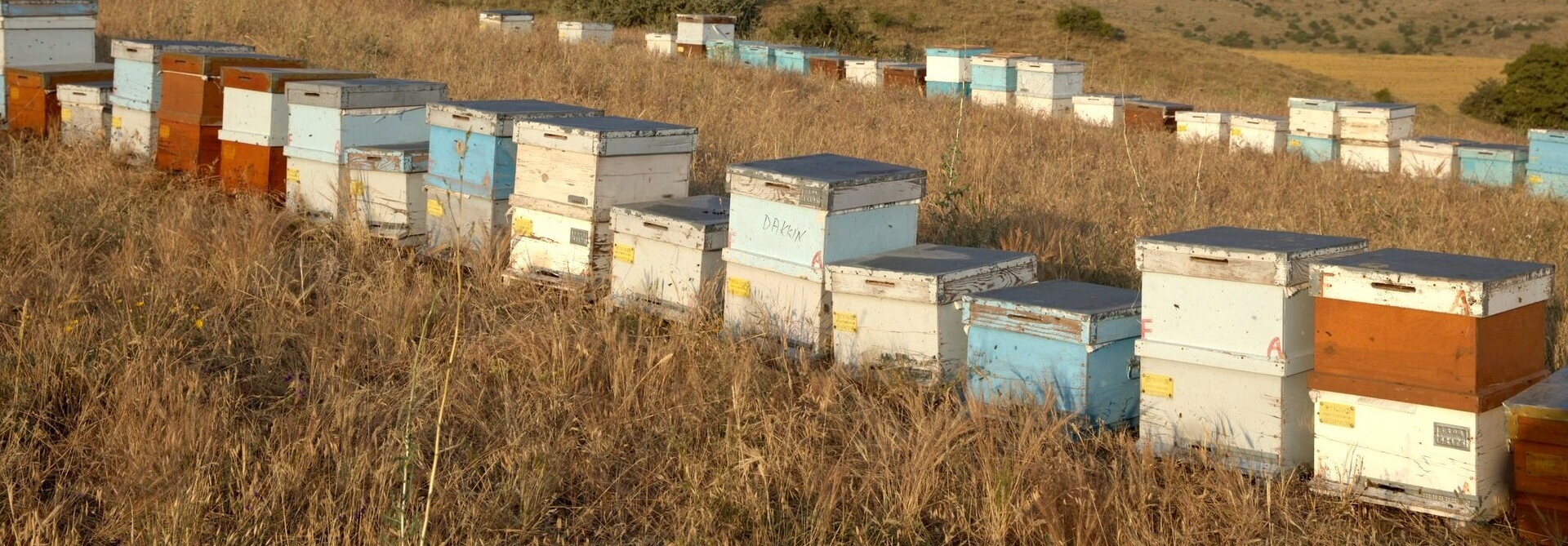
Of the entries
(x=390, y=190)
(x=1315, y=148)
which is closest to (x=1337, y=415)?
(x=390, y=190)

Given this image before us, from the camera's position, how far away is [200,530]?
3674 mm

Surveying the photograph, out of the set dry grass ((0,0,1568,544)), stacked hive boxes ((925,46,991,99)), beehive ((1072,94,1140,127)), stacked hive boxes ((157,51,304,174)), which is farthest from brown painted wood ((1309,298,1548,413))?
stacked hive boxes ((925,46,991,99))

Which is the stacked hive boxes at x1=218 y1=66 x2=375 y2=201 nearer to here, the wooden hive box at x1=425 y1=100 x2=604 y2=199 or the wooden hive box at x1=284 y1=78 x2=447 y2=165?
the wooden hive box at x1=284 y1=78 x2=447 y2=165

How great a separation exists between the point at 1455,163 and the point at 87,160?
1264 cm

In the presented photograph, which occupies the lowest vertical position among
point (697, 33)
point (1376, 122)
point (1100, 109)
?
point (1376, 122)

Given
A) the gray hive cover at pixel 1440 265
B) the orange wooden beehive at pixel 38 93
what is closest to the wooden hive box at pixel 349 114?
the orange wooden beehive at pixel 38 93

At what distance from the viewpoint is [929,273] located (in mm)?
4871

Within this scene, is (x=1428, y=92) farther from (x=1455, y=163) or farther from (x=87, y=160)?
(x=87, y=160)

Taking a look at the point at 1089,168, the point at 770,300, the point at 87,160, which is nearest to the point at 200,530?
the point at 770,300

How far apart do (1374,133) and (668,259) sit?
1060 centimetres

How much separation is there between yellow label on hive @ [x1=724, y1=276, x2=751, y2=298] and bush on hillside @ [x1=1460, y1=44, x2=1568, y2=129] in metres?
27.4

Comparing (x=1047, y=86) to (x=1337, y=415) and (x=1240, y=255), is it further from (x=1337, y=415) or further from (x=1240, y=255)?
(x=1337, y=415)

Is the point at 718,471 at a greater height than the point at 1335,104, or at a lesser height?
lesser

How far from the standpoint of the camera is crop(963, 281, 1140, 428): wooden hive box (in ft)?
15.2
